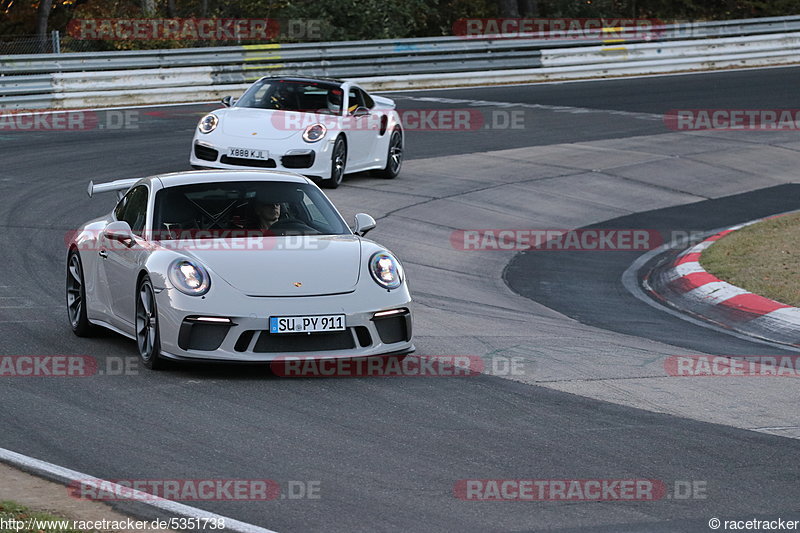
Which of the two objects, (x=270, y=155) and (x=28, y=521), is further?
(x=270, y=155)

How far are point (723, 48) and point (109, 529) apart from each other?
29406 mm

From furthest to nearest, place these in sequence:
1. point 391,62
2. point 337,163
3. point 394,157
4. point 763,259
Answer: point 391,62, point 394,157, point 337,163, point 763,259

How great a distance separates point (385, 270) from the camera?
8.58m

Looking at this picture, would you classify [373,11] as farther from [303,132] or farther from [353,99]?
[303,132]

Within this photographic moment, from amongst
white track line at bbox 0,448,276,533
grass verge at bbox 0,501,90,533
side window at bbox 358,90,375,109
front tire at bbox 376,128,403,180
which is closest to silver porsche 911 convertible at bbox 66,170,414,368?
white track line at bbox 0,448,276,533

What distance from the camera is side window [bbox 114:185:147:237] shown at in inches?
361

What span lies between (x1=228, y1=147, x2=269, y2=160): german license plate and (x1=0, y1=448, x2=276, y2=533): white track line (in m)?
10.2

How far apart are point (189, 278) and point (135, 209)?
4.92ft

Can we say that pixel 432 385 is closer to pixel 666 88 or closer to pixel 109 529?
pixel 109 529

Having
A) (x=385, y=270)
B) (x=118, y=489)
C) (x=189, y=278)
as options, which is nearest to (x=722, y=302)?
(x=385, y=270)

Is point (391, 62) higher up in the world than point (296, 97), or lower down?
lower down

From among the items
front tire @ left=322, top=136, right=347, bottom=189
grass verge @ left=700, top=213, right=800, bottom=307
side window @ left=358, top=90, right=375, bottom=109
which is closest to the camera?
grass verge @ left=700, top=213, right=800, bottom=307

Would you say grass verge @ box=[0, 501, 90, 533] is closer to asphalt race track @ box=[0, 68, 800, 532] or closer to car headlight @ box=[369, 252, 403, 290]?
asphalt race track @ box=[0, 68, 800, 532]

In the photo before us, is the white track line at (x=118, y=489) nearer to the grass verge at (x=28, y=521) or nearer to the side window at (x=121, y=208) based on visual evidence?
the grass verge at (x=28, y=521)
